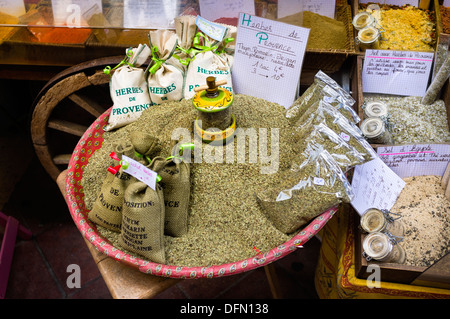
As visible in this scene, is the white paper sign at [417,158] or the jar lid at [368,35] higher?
the jar lid at [368,35]

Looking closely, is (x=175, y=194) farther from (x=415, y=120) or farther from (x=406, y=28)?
(x=406, y=28)

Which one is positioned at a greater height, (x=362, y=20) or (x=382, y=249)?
(x=362, y=20)

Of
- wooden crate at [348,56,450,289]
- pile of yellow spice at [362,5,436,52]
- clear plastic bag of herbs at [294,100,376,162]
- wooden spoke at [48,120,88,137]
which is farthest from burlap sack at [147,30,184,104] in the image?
pile of yellow spice at [362,5,436,52]

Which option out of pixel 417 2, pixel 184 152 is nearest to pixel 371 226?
pixel 184 152

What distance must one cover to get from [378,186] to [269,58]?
1.95ft

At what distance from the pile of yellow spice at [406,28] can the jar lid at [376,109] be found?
0.33m

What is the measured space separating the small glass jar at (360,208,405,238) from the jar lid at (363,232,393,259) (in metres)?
0.03

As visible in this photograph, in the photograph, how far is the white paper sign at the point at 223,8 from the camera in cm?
166

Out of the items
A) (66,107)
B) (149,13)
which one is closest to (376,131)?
(149,13)

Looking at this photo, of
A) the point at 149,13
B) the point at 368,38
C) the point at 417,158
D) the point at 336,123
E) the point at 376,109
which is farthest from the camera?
the point at 149,13

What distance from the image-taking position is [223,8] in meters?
1.67

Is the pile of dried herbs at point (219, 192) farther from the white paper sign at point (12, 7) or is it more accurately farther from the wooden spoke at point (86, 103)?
the white paper sign at point (12, 7)

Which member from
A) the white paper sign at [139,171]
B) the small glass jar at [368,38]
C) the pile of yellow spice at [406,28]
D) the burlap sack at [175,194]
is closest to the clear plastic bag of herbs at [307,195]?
the burlap sack at [175,194]
